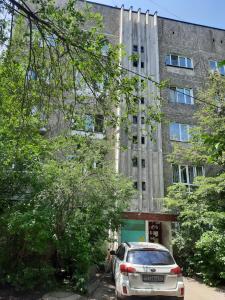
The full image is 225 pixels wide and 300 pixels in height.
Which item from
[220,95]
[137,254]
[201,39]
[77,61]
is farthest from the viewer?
[201,39]

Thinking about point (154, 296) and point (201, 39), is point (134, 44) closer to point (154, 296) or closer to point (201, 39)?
point (201, 39)

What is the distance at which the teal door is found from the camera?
17.5m

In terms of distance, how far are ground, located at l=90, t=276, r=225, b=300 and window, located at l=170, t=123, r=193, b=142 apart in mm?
10382

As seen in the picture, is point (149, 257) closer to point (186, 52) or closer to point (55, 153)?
point (55, 153)

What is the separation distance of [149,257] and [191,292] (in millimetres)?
3684

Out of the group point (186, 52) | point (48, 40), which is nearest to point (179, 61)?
point (186, 52)

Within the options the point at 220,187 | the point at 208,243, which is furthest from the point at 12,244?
the point at 220,187

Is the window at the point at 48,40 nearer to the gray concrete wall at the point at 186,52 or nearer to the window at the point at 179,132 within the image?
the gray concrete wall at the point at 186,52

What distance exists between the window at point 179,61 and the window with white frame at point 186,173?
8.28 meters

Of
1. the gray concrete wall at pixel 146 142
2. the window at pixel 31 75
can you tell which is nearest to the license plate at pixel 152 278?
the window at pixel 31 75

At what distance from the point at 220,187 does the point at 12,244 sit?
32.2 ft

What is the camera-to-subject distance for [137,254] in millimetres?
9117

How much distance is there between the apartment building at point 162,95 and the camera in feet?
59.5

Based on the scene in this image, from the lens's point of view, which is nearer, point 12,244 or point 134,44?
point 12,244
